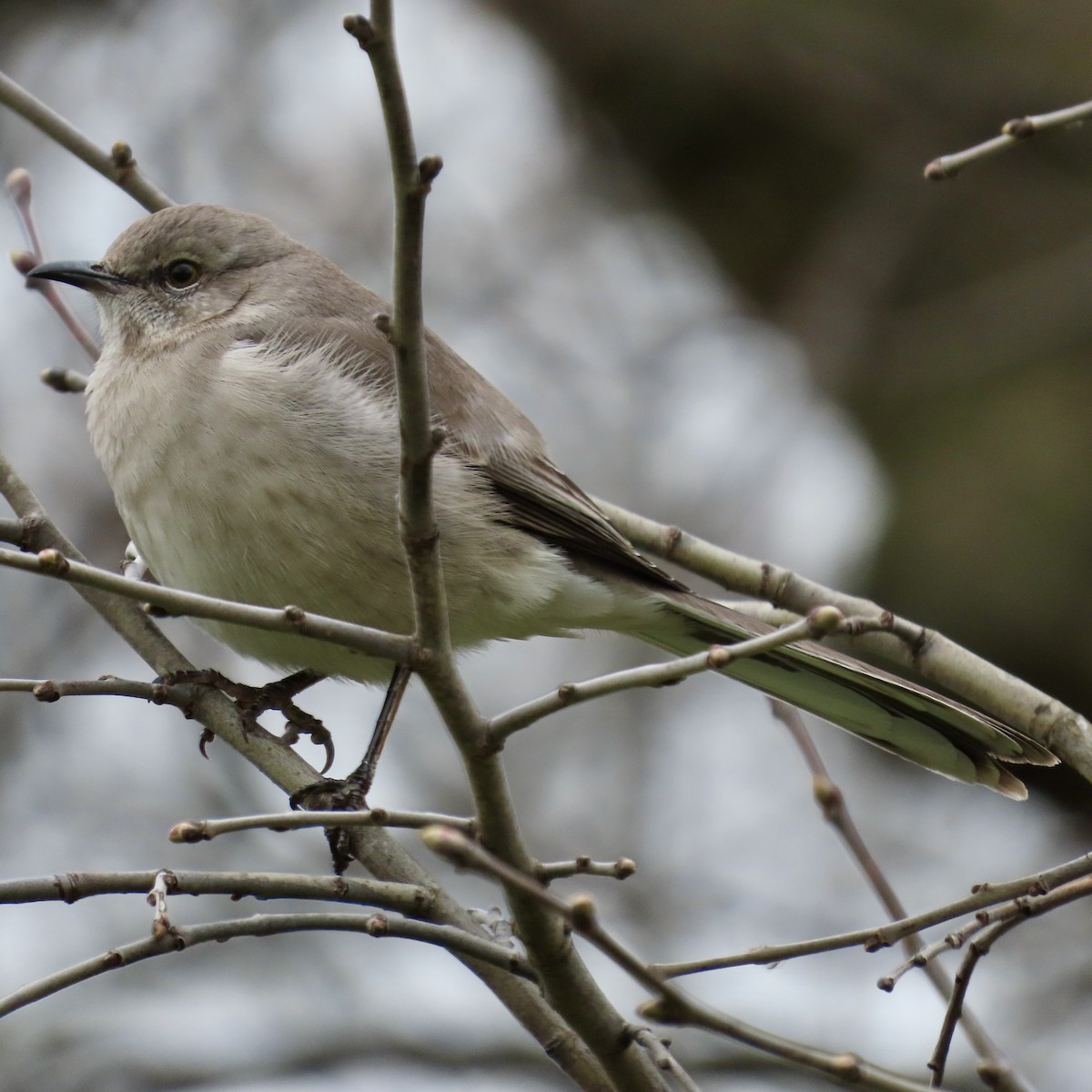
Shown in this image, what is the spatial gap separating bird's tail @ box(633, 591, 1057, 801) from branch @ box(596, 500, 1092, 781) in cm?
9

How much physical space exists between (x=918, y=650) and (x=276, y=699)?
1699 millimetres

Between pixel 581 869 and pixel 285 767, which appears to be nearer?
pixel 581 869

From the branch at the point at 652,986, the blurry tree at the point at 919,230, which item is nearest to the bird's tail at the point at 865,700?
the branch at the point at 652,986

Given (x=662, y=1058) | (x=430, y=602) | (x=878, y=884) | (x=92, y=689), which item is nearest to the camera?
(x=430, y=602)

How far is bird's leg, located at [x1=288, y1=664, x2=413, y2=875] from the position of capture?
3.31m

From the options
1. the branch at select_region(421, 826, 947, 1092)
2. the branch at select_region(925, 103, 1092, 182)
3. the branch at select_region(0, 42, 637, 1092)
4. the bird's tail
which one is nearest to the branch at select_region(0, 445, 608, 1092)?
the branch at select_region(0, 42, 637, 1092)

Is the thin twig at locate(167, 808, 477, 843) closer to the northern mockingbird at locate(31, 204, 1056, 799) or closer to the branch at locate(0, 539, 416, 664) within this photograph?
the branch at locate(0, 539, 416, 664)

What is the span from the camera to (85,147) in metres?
3.86

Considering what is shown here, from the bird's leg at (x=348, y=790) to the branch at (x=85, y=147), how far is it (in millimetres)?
1557

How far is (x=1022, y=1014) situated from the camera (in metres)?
6.13

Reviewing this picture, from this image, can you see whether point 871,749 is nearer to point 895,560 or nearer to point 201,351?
point 895,560

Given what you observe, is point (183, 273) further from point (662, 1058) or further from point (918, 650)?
point (662, 1058)

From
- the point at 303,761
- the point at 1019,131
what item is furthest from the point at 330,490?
the point at 1019,131

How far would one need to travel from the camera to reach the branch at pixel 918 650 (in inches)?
131
